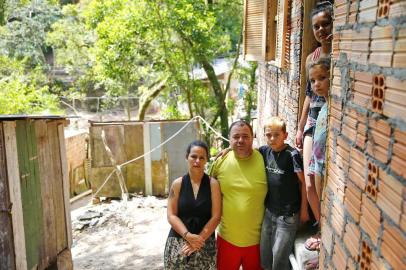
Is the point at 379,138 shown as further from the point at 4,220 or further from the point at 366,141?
the point at 4,220

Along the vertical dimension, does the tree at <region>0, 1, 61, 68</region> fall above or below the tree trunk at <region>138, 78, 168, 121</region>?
above

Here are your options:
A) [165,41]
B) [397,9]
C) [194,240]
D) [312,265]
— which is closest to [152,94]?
[165,41]

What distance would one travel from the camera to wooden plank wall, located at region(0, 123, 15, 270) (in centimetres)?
411

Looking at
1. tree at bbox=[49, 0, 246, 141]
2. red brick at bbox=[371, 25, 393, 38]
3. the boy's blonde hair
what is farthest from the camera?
tree at bbox=[49, 0, 246, 141]

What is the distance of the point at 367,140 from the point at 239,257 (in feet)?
7.01

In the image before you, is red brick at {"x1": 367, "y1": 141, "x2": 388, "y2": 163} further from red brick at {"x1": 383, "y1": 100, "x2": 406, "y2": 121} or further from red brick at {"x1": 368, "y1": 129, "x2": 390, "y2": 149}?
red brick at {"x1": 383, "y1": 100, "x2": 406, "y2": 121}

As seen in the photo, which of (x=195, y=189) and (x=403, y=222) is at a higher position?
(x=403, y=222)

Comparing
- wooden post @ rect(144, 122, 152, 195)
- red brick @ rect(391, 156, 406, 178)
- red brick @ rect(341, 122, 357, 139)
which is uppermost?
red brick @ rect(341, 122, 357, 139)

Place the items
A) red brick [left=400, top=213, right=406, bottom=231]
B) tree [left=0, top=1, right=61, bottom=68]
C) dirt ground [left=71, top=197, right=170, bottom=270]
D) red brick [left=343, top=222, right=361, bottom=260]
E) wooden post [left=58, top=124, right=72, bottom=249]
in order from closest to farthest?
1. red brick [left=400, top=213, right=406, bottom=231]
2. red brick [left=343, top=222, right=361, bottom=260]
3. wooden post [left=58, top=124, right=72, bottom=249]
4. dirt ground [left=71, top=197, right=170, bottom=270]
5. tree [left=0, top=1, right=61, bottom=68]

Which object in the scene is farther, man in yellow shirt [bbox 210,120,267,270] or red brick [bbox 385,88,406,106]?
man in yellow shirt [bbox 210,120,267,270]

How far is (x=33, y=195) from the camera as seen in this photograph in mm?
4719

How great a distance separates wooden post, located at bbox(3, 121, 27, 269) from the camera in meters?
4.20

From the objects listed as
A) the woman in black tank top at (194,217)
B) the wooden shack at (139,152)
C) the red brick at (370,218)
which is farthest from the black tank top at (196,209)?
the wooden shack at (139,152)

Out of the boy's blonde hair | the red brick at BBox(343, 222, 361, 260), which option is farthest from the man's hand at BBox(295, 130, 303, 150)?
the red brick at BBox(343, 222, 361, 260)
